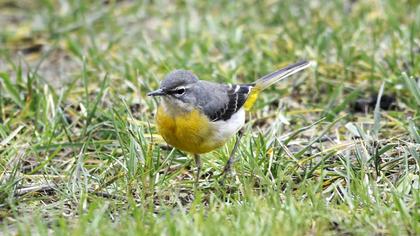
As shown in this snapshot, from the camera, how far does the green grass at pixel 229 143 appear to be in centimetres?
488

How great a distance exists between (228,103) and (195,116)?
19.6 inches

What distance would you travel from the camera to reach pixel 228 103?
6285 mm

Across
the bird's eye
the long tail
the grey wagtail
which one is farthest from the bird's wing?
the bird's eye

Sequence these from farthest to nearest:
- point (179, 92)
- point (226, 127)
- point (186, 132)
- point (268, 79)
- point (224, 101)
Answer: point (268, 79), point (224, 101), point (226, 127), point (179, 92), point (186, 132)

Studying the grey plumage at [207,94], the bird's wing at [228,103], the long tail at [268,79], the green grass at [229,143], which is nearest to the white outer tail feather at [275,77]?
the long tail at [268,79]

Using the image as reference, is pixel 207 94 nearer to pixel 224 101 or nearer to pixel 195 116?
pixel 224 101

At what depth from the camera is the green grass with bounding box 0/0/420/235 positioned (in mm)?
4883

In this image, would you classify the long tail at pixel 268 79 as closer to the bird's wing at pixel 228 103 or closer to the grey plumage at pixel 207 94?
the bird's wing at pixel 228 103

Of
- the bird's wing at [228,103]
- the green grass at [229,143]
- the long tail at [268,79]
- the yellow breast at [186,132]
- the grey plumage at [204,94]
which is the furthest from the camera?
the long tail at [268,79]

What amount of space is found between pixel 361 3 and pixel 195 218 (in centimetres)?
562

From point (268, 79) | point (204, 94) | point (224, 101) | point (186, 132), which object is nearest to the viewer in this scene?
point (186, 132)

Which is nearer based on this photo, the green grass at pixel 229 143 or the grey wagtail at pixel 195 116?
the green grass at pixel 229 143

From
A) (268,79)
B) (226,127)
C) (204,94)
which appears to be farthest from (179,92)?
(268,79)

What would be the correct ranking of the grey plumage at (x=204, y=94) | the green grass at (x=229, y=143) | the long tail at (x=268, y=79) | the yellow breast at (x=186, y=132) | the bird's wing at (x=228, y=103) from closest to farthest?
the green grass at (x=229, y=143), the yellow breast at (x=186, y=132), the grey plumage at (x=204, y=94), the bird's wing at (x=228, y=103), the long tail at (x=268, y=79)
